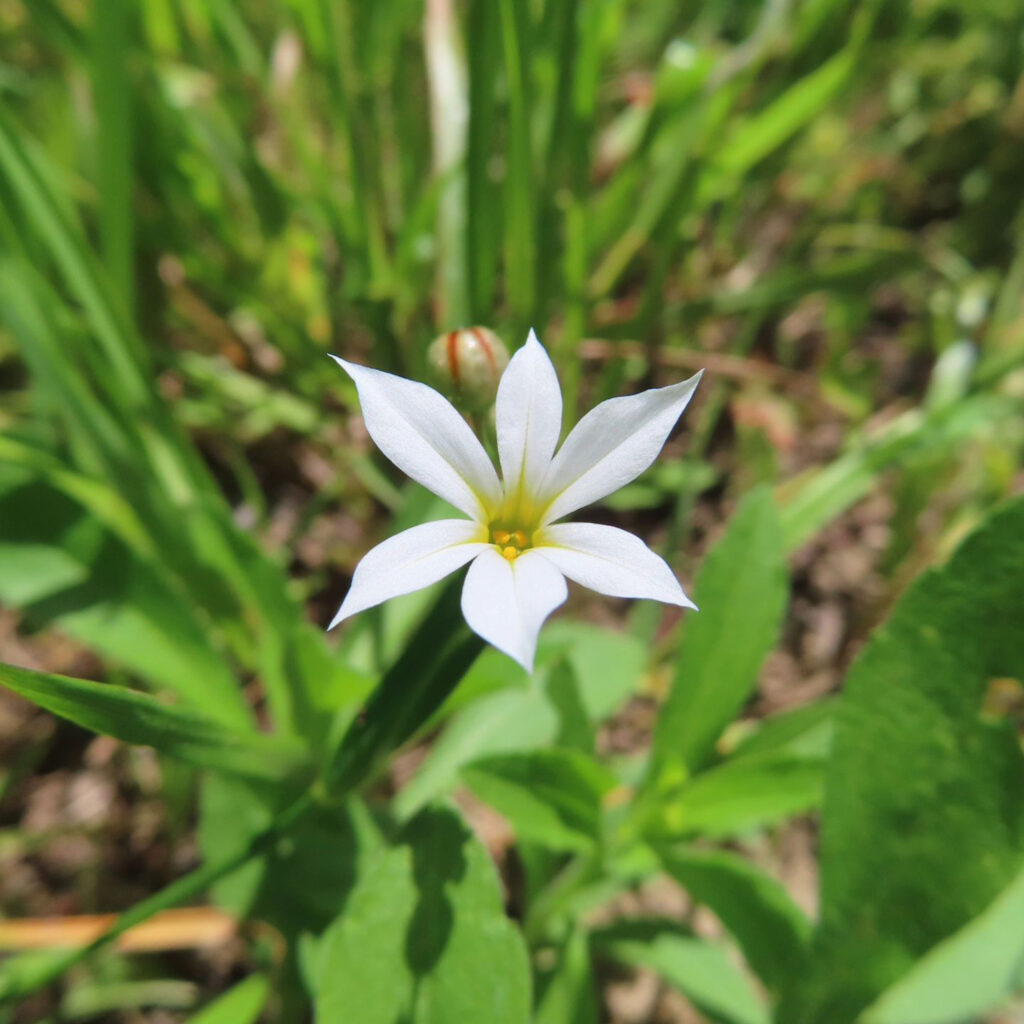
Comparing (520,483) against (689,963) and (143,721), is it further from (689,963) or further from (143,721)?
(689,963)

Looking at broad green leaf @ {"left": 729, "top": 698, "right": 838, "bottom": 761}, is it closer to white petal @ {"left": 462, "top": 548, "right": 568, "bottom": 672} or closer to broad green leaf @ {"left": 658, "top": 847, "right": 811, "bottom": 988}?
broad green leaf @ {"left": 658, "top": 847, "right": 811, "bottom": 988}

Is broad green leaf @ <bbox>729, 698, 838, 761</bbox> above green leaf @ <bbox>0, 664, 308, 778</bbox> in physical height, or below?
below

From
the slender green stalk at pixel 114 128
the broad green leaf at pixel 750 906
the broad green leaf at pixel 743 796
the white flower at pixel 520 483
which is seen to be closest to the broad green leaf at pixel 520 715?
the broad green leaf at pixel 743 796

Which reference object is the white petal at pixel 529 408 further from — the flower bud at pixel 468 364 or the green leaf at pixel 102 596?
the green leaf at pixel 102 596

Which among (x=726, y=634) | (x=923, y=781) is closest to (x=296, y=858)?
(x=726, y=634)

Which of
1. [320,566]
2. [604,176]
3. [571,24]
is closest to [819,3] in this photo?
[604,176]

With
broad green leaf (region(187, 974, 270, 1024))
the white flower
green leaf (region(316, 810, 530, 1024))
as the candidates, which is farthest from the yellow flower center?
broad green leaf (region(187, 974, 270, 1024))
